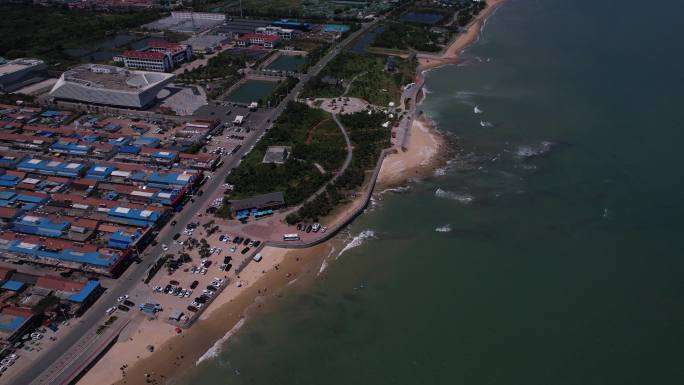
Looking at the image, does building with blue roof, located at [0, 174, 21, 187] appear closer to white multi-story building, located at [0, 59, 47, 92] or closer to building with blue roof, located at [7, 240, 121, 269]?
building with blue roof, located at [7, 240, 121, 269]

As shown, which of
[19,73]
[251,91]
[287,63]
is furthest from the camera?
[287,63]

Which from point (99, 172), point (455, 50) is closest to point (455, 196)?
point (99, 172)

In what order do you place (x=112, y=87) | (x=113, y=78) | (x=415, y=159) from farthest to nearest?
(x=113, y=78) → (x=112, y=87) → (x=415, y=159)

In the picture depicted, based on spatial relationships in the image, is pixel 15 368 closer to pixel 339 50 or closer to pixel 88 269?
pixel 88 269

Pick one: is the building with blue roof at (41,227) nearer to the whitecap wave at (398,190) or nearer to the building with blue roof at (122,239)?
the building with blue roof at (122,239)

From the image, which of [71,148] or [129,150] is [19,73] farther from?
[129,150]
